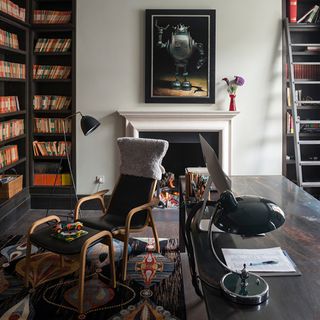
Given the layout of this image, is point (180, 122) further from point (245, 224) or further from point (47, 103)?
point (245, 224)

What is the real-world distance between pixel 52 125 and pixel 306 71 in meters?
3.16

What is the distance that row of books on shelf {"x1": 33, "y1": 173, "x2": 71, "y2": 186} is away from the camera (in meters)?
5.21

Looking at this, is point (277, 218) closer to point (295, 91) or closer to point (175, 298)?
point (175, 298)

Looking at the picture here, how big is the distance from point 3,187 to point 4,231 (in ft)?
1.61

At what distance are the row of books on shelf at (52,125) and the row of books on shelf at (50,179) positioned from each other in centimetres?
54

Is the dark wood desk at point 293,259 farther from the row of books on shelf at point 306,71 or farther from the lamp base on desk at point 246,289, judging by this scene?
the row of books on shelf at point 306,71

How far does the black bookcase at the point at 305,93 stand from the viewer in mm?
5082

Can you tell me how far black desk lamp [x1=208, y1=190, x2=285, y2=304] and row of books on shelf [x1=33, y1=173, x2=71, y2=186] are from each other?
13.0ft

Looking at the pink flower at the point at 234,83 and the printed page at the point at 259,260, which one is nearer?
the printed page at the point at 259,260

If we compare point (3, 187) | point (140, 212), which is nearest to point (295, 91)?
point (140, 212)

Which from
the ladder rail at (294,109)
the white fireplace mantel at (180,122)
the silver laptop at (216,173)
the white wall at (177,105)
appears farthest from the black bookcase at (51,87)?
the silver laptop at (216,173)

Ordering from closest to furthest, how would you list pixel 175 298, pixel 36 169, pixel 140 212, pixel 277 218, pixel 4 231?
pixel 277 218, pixel 175 298, pixel 140 212, pixel 4 231, pixel 36 169

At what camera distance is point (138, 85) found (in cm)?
510

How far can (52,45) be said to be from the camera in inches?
198
